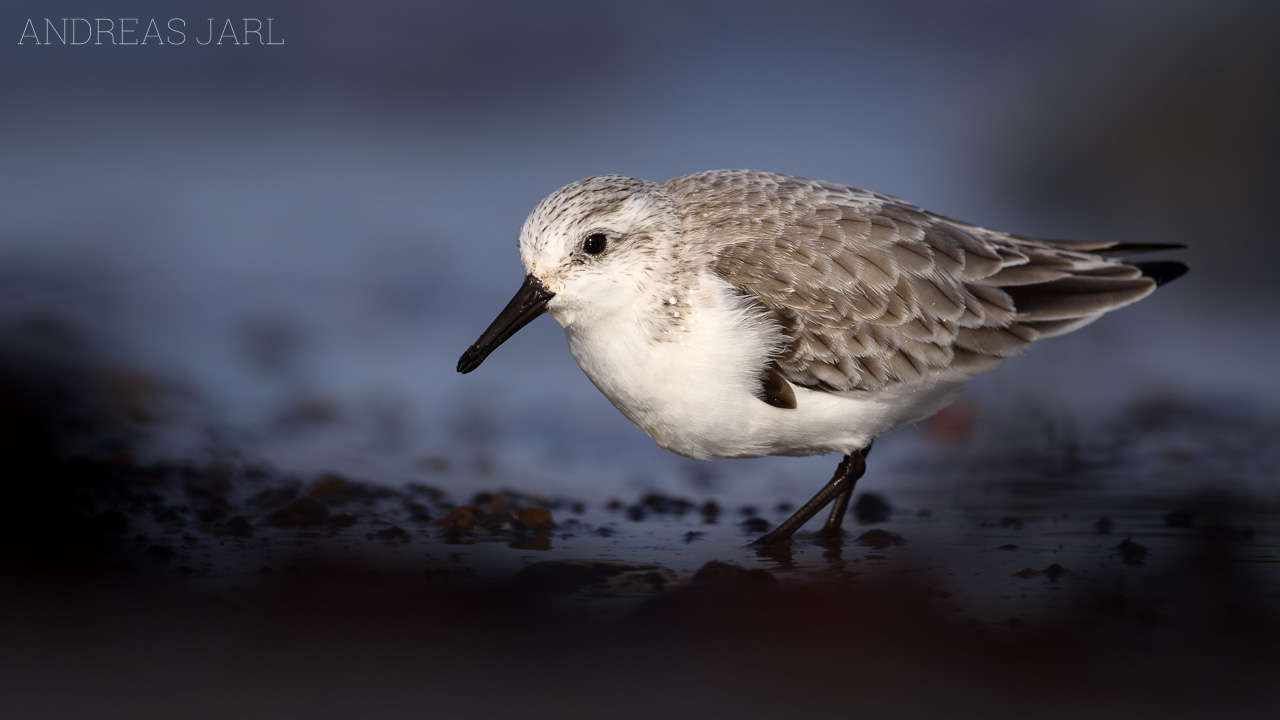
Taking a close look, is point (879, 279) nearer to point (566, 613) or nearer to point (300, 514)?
point (566, 613)

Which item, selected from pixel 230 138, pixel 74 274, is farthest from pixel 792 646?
pixel 230 138

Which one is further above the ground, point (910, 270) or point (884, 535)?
point (910, 270)

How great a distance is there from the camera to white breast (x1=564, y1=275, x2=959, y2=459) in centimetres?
439

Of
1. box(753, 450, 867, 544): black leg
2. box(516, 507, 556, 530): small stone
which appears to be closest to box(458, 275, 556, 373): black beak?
box(516, 507, 556, 530): small stone

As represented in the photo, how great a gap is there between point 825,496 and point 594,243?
160 cm

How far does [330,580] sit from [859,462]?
7.92 ft

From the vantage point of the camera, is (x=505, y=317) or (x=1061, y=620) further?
(x=505, y=317)

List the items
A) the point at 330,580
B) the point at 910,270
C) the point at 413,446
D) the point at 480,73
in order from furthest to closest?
the point at 480,73
the point at 413,446
the point at 910,270
the point at 330,580

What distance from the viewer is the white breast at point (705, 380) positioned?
4.39m

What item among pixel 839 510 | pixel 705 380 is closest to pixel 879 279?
pixel 705 380

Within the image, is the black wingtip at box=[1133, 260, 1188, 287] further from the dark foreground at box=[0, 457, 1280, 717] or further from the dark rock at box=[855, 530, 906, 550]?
the dark rock at box=[855, 530, 906, 550]

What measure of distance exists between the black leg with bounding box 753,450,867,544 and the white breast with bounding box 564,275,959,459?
30cm

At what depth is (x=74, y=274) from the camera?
763 centimetres

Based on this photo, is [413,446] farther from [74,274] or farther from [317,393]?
[74,274]
